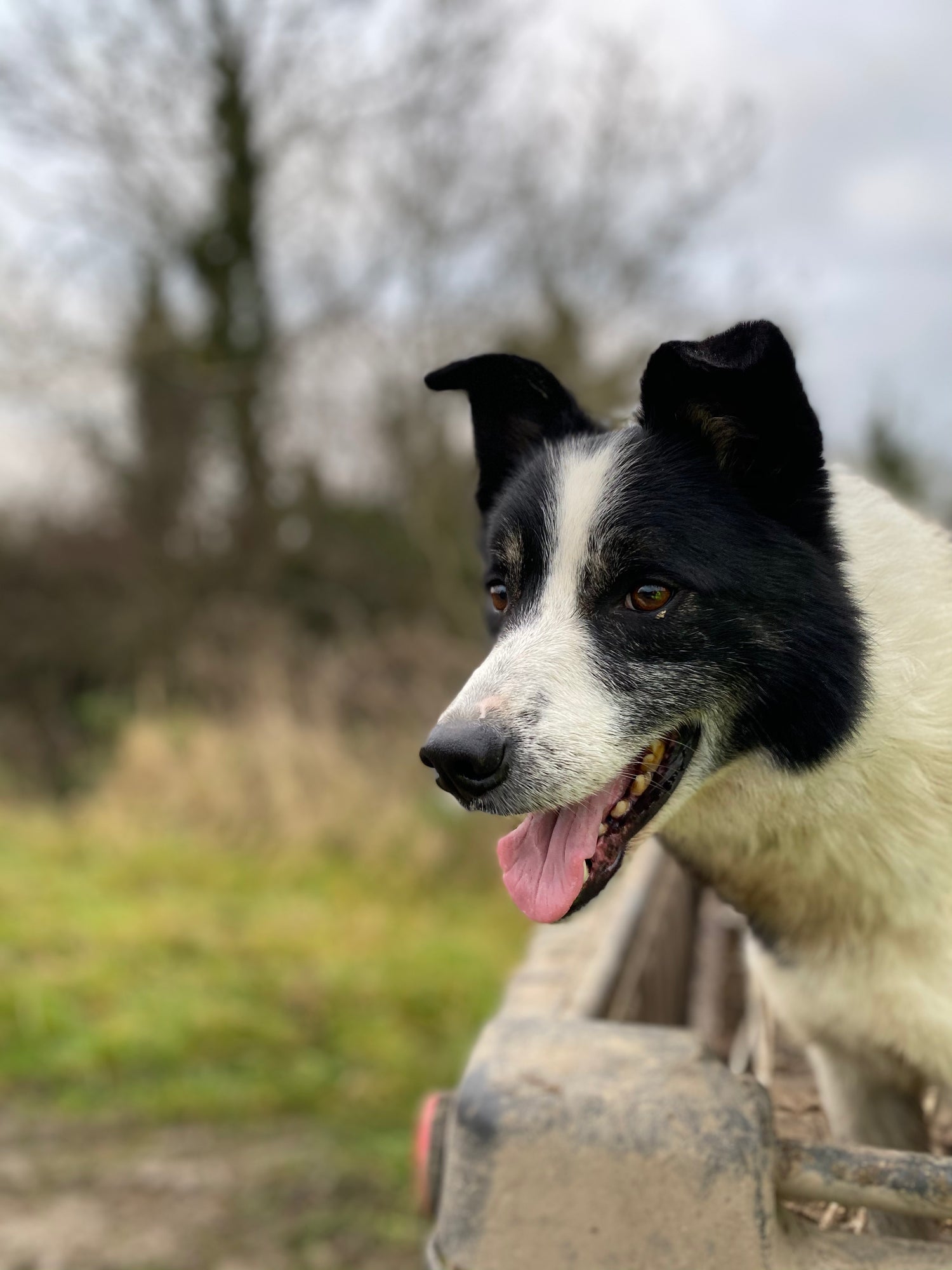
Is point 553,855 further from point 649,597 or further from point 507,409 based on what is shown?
point 507,409

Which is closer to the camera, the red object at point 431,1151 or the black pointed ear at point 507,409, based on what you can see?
the red object at point 431,1151

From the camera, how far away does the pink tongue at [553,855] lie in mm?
1663

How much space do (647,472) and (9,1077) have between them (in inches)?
175

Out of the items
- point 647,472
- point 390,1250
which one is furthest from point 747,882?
point 390,1250

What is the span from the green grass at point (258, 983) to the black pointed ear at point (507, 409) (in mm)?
3090

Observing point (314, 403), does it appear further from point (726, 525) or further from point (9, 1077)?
point (726, 525)

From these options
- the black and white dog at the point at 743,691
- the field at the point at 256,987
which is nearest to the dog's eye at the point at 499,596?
the black and white dog at the point at 743,691

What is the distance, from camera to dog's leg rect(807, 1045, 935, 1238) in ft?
6.50

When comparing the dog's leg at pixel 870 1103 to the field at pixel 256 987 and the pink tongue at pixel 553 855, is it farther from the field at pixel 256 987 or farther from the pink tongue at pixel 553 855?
the field at pixel 256 987

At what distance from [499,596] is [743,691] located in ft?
1.64

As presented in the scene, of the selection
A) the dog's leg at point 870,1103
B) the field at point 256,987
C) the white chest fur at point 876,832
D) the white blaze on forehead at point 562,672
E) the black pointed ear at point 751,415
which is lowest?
the field at point 256,987

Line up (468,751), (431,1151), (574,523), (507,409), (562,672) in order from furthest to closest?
(507,409) → (431,1151) → (574,523) → (562,672) → (468,751)

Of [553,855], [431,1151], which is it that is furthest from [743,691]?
[431,1151]

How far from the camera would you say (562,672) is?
5.47 feet
